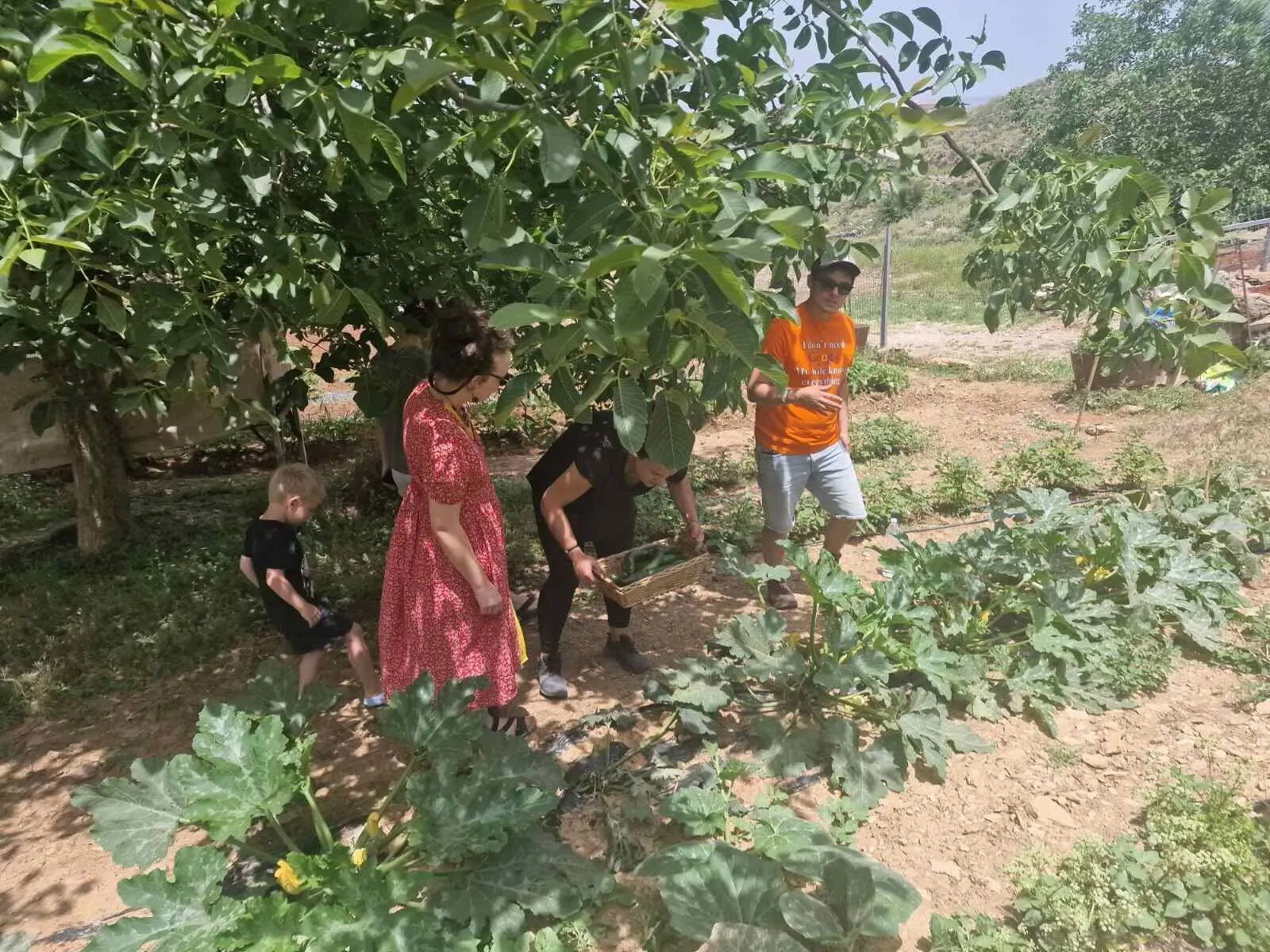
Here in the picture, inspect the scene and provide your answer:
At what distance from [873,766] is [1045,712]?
0.79 meters

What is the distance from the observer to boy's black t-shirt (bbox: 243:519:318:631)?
2.74 metres

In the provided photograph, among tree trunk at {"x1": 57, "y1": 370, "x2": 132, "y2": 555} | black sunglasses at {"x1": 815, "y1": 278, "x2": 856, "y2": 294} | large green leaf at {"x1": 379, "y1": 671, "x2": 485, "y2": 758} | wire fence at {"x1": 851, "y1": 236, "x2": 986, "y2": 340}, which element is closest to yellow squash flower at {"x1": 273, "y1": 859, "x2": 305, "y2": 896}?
large green leaf at {"x1": 379, "y1": 671, "x2": 485, "y2": 758}

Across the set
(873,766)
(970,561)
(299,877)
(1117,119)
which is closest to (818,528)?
(970,561)

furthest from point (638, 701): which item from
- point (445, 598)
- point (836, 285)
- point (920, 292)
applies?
point (920, 292)

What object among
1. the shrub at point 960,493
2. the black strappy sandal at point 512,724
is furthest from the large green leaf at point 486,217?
the shrub at point 960,493

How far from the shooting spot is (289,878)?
6.23 ft

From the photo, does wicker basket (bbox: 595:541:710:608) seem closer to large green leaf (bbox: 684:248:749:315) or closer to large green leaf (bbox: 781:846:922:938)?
large green leaf (bbox: 781:846:922:938)

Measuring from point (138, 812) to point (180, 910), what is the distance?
0.43m

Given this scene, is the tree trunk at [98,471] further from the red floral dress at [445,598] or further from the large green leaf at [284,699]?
the red floral dress at [445,598]

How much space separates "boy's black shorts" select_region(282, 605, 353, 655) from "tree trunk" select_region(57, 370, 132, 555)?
8.29ft

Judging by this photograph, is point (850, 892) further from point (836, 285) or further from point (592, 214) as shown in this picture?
point (836, 285)

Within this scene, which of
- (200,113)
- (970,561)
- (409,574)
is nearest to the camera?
(200,113)

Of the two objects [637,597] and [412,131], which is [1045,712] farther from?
[412,131]

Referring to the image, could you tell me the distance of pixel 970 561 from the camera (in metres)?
3.28
